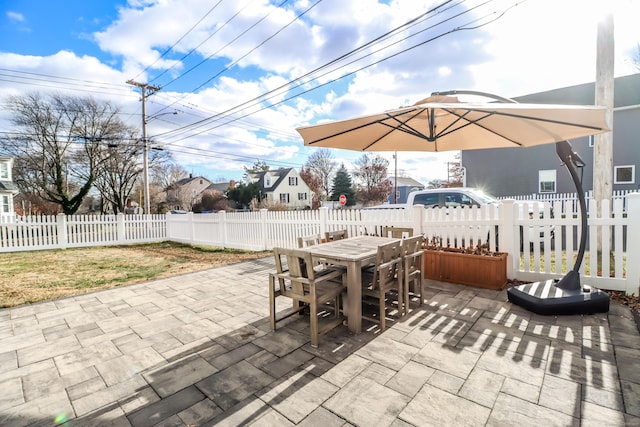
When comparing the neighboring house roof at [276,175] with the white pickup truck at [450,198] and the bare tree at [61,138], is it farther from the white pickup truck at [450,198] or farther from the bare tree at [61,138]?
the white pickup truck at [450,198]

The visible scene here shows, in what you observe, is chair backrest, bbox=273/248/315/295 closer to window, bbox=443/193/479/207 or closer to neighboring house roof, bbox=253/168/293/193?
window, bbox=443/193/479/207

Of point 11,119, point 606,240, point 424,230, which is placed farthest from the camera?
point 11,119

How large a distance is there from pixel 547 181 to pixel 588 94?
5.00 metres

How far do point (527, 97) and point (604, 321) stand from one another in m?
19.1

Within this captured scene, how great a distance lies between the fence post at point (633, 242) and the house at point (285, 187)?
3335cm

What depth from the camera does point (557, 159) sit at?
53.7 feet

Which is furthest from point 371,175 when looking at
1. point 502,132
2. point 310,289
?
point 310,289

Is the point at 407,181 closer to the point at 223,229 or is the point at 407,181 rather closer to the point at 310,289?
the point at 223,229

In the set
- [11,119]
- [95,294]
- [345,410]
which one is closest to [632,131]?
[345,410]

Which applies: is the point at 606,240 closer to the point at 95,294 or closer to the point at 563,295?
the point at 563,295

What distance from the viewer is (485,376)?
2.16 m

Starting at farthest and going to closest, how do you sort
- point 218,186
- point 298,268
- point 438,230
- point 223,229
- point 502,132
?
point 218,186, point 223,229, point 438,230, point 502,132, point 298,268

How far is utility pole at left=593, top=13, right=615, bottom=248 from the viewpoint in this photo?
5473mm

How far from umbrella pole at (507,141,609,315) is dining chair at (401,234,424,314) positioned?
112 cm
